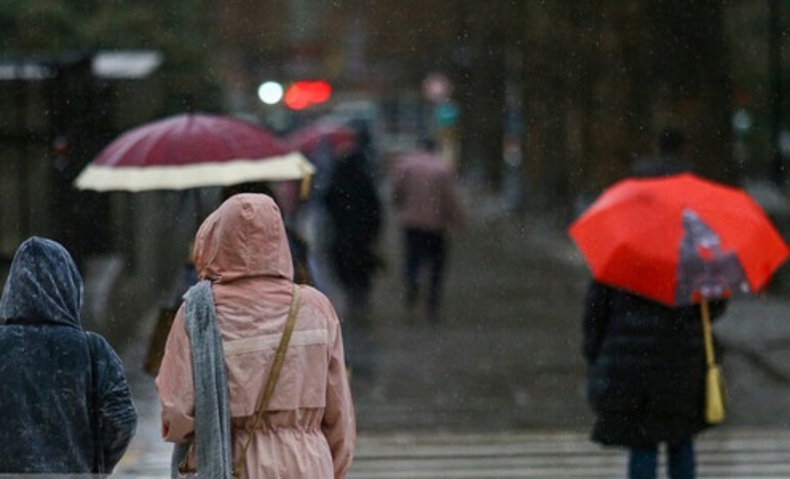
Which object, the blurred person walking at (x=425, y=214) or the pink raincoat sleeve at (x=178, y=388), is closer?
the pink raincoat sleeve at (x=178, y=388)

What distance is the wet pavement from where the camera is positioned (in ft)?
37.6

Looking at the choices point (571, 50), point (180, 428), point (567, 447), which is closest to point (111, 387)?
point (180, 428)

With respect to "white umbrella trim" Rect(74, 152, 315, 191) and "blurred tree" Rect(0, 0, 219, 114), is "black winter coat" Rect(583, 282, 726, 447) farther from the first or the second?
"blurred tree" Rect(0, 0, 219, 114)

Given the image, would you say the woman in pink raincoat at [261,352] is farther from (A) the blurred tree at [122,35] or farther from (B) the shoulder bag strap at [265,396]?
(A) the blurred tree at [122,35]

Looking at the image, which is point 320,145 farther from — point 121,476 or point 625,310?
point 625,310

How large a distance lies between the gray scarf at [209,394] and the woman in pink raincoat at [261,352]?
0.08 ft

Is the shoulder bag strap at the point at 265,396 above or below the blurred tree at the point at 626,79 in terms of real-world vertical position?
below

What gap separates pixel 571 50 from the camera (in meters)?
14.8

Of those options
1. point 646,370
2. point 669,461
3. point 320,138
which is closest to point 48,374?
point 646,370

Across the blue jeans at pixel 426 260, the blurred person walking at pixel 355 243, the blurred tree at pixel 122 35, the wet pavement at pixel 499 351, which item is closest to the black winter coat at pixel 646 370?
the wet pavement at pixel 499 351

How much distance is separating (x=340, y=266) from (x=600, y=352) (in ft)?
20.2

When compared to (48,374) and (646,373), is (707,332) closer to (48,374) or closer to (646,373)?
(646,373)

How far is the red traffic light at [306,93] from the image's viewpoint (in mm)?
14406

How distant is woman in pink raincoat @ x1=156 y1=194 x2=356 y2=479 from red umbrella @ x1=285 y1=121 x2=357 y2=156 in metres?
8.30
